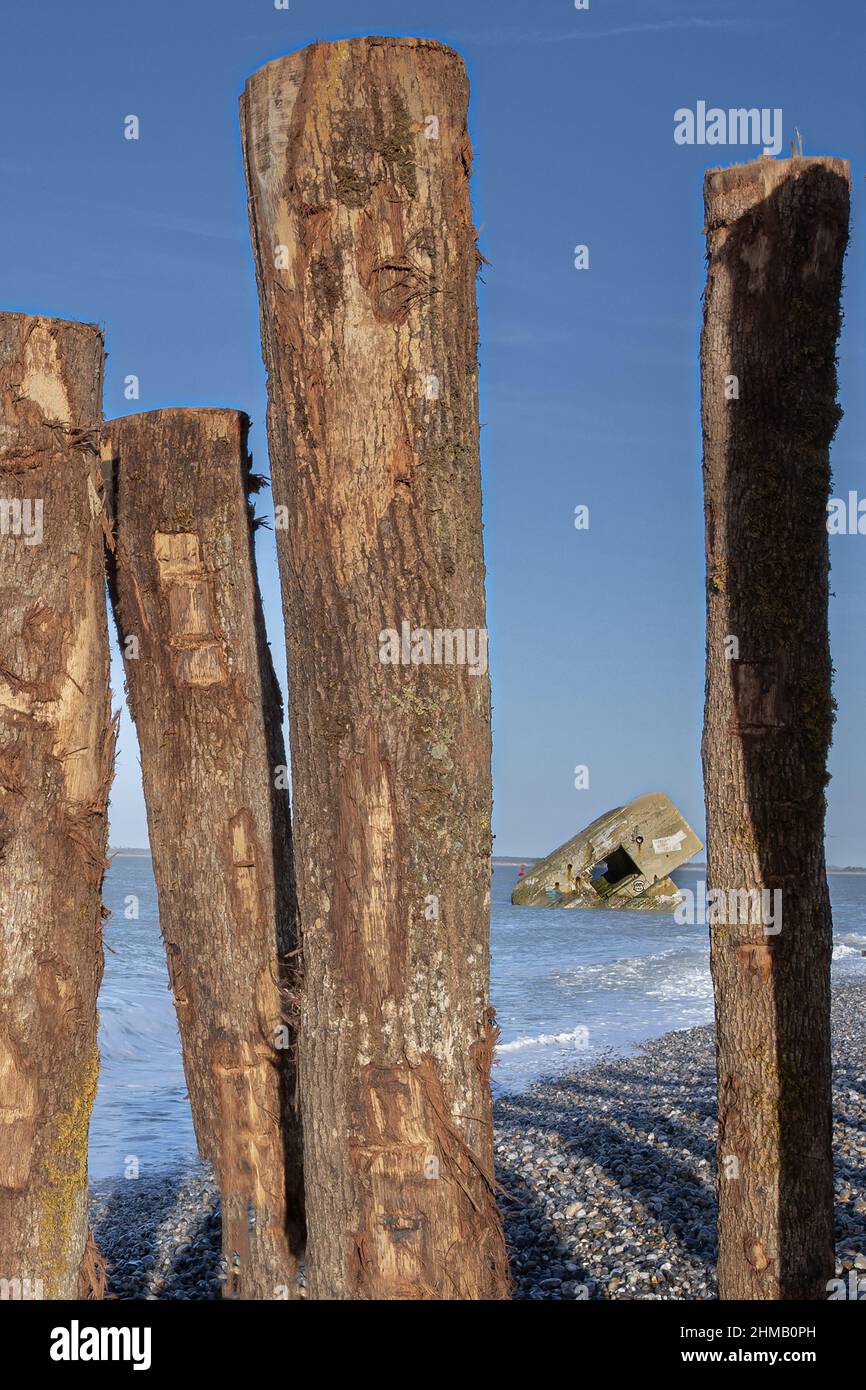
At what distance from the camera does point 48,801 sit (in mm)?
5156

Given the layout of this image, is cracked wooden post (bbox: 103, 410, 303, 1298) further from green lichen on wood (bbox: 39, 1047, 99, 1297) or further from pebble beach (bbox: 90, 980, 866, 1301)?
pebble beach (bbox: 90, 980, 866, 1301)

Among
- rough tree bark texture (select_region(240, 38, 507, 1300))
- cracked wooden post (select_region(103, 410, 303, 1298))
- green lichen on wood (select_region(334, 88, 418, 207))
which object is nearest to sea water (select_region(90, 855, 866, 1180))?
rough tree bark texture (select_region(240, 38, 507, 1300))

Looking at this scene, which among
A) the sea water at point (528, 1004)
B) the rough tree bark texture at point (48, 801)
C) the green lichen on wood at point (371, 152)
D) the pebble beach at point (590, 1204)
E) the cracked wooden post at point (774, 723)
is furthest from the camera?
the sea water at point (528, 1004)

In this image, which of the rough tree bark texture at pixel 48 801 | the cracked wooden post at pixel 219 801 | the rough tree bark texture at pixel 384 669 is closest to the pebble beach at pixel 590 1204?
the cracked wooden post at pixel 219 801

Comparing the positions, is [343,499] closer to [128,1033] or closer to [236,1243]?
[236,1243]

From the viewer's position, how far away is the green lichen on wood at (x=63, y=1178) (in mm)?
5133

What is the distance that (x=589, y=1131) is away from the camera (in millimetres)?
12156

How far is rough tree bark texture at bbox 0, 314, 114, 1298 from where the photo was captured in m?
5.08

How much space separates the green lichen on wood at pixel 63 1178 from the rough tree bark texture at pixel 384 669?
1.39m

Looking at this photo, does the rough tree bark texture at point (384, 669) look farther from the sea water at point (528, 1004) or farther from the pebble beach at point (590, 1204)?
the pebble beach at point (590, 1204)

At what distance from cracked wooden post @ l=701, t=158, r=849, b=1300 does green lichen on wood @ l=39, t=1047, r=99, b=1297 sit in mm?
2907

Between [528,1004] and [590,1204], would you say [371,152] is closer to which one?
[590,1204]

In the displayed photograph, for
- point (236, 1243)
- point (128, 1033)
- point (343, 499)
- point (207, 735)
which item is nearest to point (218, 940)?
point (207, 735)

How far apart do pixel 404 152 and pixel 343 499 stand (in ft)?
4.08
